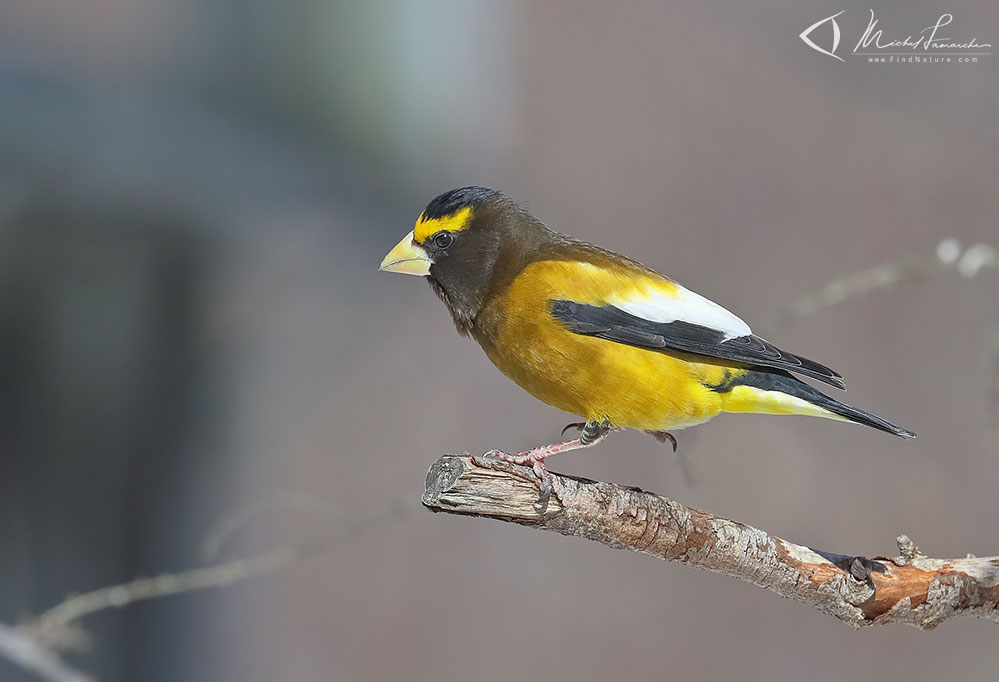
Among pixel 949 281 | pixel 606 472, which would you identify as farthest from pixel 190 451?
pixel 949 281

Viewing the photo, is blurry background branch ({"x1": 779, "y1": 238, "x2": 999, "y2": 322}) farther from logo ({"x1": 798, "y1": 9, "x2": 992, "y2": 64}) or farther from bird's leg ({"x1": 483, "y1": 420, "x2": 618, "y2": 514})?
logo ({"x1": 798, "y1": 9, "x2": 992, "y2": 64})

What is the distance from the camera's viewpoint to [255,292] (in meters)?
2.92

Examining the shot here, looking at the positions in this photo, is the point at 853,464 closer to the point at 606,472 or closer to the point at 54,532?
the point at 606,472

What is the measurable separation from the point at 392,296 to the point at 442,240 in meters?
1.67

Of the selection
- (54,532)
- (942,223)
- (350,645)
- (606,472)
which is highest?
(942,223)

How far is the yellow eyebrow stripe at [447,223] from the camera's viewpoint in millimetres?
1437

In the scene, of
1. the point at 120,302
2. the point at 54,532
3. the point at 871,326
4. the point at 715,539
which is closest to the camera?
the point at 715,539

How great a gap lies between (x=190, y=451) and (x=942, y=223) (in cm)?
244

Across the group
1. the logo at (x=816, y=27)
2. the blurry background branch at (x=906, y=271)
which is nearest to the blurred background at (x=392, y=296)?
the logo at (x=816, y=27)

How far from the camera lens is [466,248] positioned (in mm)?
1441

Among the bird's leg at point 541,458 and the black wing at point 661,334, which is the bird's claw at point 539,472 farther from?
the black wing at point 661,334

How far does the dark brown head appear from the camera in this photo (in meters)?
1.43

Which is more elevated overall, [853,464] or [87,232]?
[87,232]

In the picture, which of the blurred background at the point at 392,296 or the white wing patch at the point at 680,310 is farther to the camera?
the blurred background at the point at 392,296
